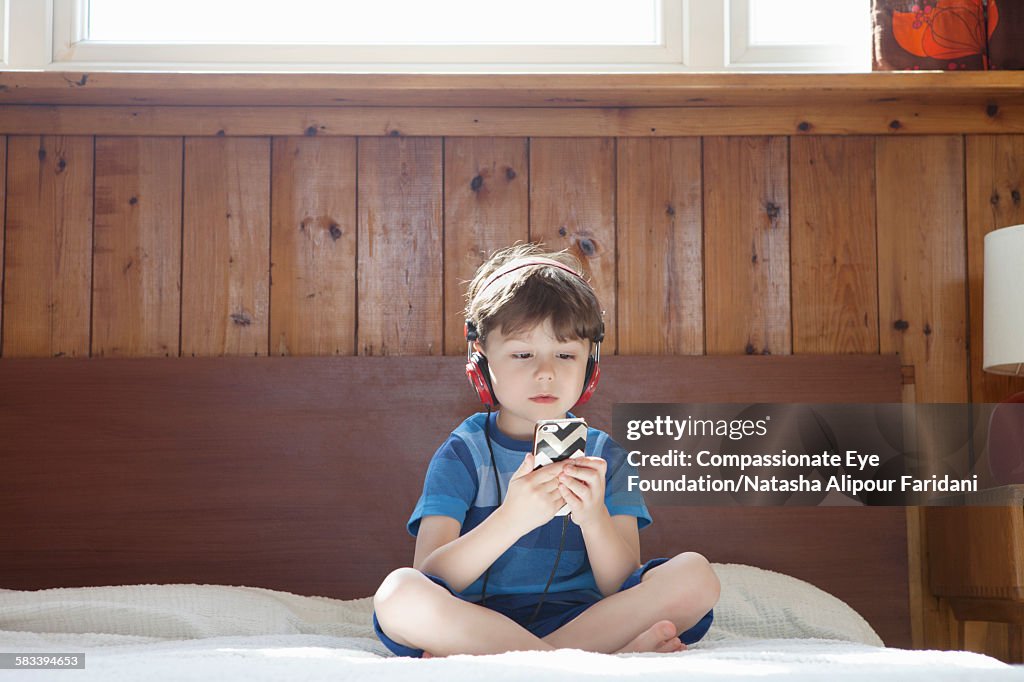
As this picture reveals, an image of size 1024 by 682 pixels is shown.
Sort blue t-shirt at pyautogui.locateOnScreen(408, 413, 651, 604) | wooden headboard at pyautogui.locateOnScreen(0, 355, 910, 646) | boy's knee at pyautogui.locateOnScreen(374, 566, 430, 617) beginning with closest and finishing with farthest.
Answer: boy's knee at pyautogui.locateOnScreen(374, 566, 430, 617), blue t-shirt at pyautogui.locateOnScreen(408, 413, 651, 604), wooden headboard at pyautogui.locateOnScreen(0, 355, 910, 646)

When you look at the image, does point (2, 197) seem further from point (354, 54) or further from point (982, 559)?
point (982, 559)

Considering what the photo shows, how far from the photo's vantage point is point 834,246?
6.86ft

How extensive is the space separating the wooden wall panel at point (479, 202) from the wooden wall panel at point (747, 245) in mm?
376

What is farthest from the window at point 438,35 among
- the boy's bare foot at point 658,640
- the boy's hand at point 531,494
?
the boy's bare foot at point 658,640

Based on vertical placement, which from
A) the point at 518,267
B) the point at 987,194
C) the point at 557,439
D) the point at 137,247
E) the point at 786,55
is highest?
the point at 786,55

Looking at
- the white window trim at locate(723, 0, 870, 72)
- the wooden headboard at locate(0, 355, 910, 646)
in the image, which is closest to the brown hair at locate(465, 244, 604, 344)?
the wooden headboard at locate(0, 355, 910, 646)

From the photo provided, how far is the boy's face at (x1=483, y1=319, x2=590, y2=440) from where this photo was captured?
1383mm

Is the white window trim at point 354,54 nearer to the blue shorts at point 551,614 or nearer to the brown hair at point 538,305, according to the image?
the brown hair at point 538,305

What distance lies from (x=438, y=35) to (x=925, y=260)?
42.6 inches

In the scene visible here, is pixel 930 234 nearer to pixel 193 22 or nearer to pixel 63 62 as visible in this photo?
pixel 193 22

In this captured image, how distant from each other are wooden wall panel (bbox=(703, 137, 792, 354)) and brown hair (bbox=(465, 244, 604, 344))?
67cm

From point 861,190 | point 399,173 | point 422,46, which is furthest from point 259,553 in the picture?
point 861,190

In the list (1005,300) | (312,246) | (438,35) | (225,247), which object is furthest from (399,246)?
(1005,300)

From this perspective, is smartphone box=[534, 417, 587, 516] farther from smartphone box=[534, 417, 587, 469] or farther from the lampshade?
the lampshade
